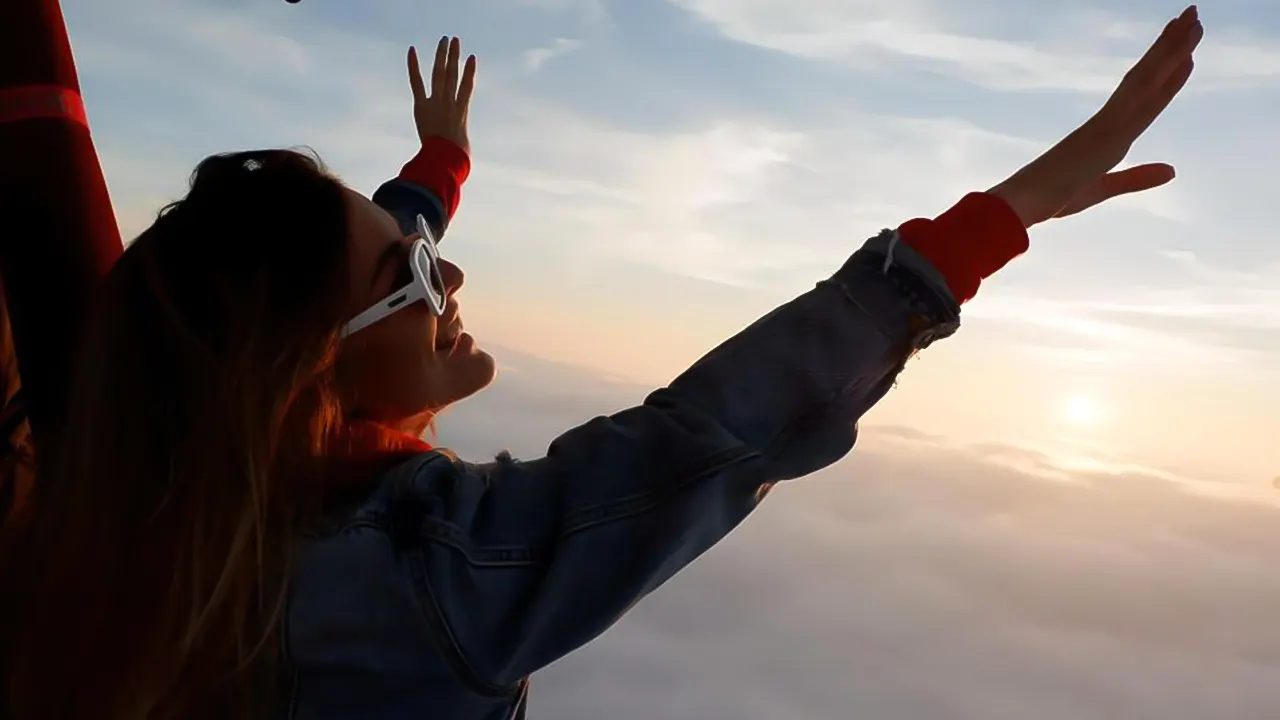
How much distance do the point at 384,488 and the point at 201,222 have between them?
296 millimetres

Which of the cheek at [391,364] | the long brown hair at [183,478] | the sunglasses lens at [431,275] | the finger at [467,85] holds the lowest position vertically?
the long brown hair at [183,478]

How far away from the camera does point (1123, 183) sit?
855 millimetres

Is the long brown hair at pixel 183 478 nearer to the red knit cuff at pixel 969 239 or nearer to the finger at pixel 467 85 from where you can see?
the red knit cuff at pixel 969 239

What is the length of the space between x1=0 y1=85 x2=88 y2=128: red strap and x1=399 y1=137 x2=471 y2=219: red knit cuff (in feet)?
1.70

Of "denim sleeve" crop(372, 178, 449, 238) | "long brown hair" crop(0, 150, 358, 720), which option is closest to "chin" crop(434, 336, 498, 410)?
"long brown hair" crop(0, 150, 358, 720)

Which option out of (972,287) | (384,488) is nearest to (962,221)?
(972,287)

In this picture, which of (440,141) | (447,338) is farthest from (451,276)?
(440,141)

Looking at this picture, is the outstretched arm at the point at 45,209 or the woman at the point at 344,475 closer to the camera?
the woman at the point at 344,475

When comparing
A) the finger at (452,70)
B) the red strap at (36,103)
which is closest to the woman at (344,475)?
the red strap at (36,103)

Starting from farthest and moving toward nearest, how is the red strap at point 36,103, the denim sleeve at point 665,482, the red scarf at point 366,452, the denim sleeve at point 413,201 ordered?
the denim sleeve at point 413,201
the red strap at point 36,103
the red scarf at point 366,452
the denim sleeve at point 665,482

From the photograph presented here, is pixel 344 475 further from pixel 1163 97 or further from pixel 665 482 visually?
pixel 1163 97

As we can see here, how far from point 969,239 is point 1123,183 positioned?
204 millimetres

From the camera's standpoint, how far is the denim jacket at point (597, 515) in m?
0.72

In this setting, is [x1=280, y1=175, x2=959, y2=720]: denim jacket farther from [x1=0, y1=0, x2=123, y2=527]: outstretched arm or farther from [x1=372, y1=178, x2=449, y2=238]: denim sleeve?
[x1=372, y1=178, x2=449, y2=238]: denim sleeve
